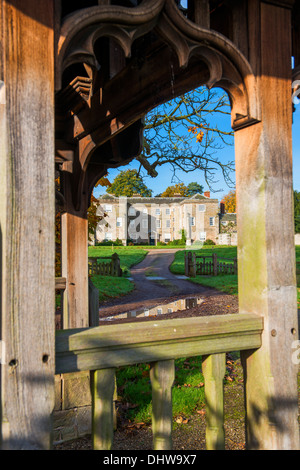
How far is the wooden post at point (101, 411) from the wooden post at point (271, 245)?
0.85m

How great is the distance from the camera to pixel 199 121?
10.5 meters

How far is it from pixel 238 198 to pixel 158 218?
58.3 m

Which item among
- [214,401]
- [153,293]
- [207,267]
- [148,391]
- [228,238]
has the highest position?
[228,238]

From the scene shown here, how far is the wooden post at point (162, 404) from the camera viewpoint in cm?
192

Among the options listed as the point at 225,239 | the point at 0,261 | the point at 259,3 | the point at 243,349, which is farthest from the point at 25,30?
the point at 225,239

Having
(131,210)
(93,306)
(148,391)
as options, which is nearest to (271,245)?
(93,306)

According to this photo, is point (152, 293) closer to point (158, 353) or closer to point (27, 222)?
point (158, 353)

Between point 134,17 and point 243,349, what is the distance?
6.10 ft

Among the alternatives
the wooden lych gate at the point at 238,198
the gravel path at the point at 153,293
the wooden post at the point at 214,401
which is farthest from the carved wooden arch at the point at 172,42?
the gravel path at the point at 153,293

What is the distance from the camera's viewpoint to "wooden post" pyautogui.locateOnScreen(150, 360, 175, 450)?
6.31 feet

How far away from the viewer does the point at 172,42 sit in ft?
6.38

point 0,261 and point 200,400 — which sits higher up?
point 0,261

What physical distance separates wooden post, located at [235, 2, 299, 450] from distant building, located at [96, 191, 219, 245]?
4878 cm

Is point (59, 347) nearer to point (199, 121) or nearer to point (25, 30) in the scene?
point (25, 30)
